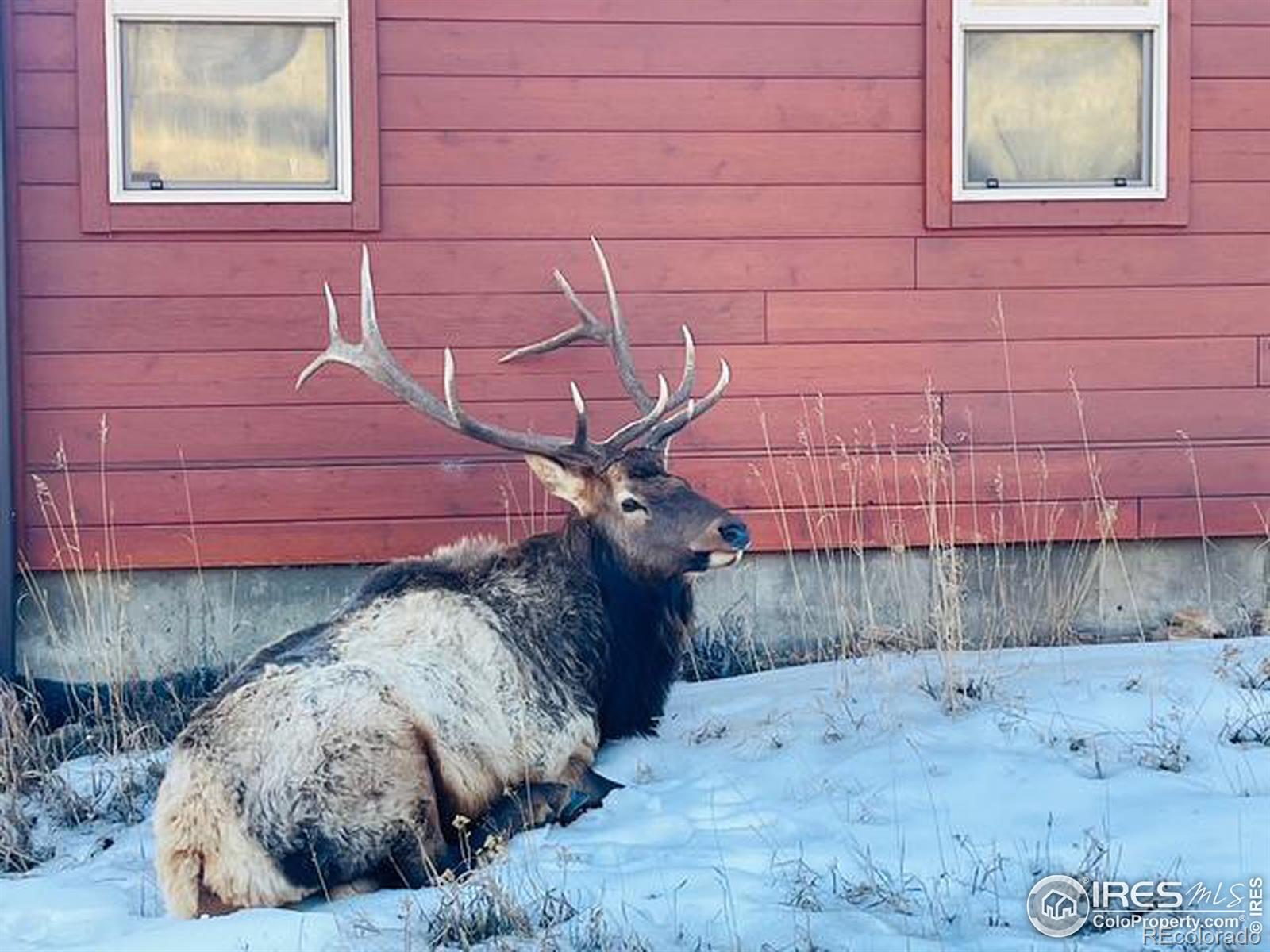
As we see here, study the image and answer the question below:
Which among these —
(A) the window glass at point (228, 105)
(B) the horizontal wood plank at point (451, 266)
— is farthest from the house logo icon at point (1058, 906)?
(A) the window glass at point (228, 105)

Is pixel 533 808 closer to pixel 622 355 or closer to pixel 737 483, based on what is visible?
pixel 622 355

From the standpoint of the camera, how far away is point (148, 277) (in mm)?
7734

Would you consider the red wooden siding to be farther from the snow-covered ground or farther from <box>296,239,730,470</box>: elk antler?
the snow-covered ground

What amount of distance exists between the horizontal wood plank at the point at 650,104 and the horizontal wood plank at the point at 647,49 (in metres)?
0.04

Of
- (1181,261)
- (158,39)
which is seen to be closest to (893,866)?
(1181,261)

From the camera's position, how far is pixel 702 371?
800 centimetres

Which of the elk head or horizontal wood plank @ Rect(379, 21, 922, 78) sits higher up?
horizontal wood plank @ Rect(379, 21, 922, 78)

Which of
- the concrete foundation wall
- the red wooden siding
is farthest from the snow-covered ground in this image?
the red wooden siding

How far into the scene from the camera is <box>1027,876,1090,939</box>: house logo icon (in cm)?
435

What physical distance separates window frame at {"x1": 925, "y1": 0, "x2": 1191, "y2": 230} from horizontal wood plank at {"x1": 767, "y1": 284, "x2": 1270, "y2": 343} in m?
0.32

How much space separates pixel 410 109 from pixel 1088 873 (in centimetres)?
475

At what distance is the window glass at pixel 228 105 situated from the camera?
777 cm

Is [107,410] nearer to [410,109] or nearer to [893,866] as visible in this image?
[410,109]

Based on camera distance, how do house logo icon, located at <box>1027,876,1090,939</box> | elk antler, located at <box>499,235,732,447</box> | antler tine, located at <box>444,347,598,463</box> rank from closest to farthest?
house logo icon, located at <box>1027,876,1090,939</box> → antler tine, located at <box>444,347,598,463</box> → elk antler, located at <box>499,235,732,447</box>
